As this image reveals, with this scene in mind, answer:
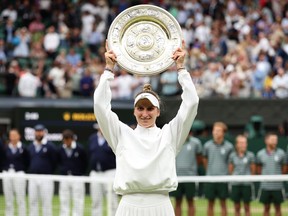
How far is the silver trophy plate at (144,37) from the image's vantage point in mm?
8188

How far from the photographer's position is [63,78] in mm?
23500

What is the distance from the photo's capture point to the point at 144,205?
7.89 metres

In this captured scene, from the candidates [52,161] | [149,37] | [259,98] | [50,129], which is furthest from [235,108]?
[149,37]

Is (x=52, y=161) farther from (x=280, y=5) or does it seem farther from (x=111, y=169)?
(x=280, y=5)

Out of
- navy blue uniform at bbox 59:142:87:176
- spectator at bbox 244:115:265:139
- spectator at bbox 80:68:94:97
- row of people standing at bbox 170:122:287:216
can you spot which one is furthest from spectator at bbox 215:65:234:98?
navy blue uniform at bbox 59:142:87:176

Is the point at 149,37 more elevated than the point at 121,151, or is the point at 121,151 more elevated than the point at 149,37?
the point at 149,37

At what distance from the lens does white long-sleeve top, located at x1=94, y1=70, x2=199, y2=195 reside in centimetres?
784

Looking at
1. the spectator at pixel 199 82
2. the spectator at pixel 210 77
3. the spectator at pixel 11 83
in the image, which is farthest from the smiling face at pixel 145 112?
the spectator at pixel 11 83

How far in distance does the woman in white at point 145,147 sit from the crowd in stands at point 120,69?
560 inches

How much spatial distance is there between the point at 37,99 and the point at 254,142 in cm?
498

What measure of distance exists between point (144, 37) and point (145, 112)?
0.66 meters

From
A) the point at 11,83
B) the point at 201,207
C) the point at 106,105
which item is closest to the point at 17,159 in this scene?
the point at 201,207

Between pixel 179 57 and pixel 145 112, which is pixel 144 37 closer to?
pixel 179 57

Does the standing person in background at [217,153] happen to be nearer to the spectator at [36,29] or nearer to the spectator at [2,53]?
the spectator at [2,53]
